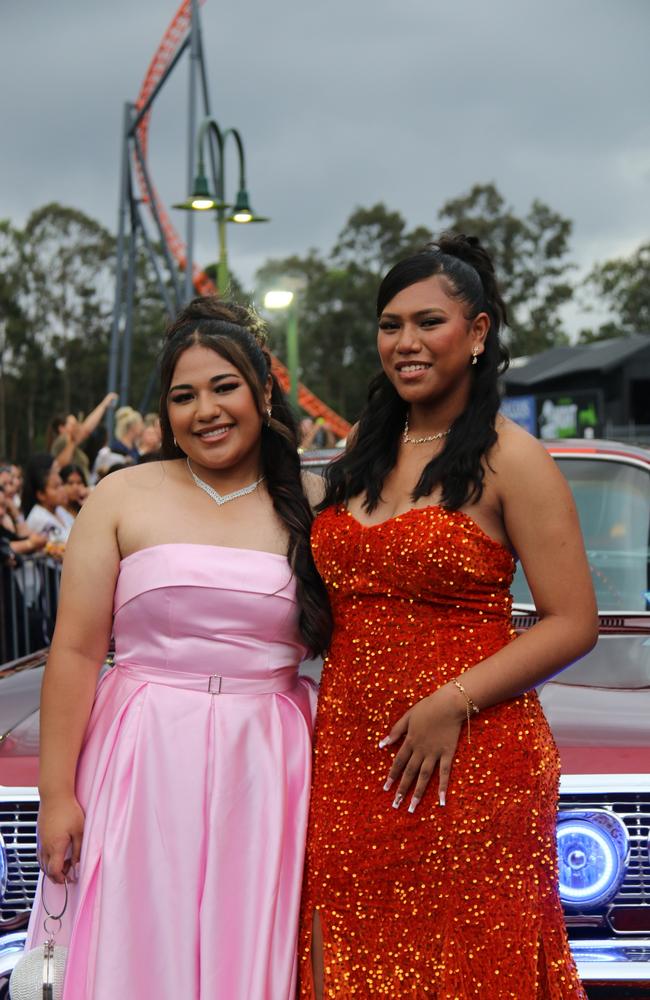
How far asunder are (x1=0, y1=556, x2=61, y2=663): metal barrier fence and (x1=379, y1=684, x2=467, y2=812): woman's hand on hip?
5139 mm

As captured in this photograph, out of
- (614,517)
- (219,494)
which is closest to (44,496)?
(614,517)

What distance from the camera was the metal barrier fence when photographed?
23.2 feet

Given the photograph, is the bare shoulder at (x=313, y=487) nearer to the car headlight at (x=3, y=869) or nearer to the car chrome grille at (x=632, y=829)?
the car chrome grille at (x=632, y=829)

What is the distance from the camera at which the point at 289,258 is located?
68.8 m

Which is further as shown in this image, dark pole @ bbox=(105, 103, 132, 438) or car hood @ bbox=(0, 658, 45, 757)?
dark pole @ bbox=(105, 103, 132, 438)

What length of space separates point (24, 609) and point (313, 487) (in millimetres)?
4832

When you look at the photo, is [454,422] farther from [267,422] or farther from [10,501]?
[10,501]

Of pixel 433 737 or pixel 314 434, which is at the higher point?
pixel 314 434

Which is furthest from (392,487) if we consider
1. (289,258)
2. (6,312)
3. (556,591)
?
(289,258)

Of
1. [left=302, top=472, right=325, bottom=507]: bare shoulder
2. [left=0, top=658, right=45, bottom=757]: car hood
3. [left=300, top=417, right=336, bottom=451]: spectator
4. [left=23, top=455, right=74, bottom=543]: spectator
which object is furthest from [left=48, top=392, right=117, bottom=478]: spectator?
[left=302, top=472, right=325, bottom=507]: bare shoulder

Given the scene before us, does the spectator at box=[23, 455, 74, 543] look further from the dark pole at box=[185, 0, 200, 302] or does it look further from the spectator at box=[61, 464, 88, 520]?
the dark pole at box=[185, 0, 200, 302]

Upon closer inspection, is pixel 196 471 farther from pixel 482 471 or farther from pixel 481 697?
pixel 481 697

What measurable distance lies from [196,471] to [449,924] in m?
1.08

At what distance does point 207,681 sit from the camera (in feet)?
7.94
